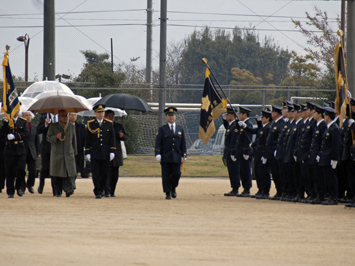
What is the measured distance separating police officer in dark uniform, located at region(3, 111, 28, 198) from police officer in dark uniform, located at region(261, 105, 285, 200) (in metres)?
4.99

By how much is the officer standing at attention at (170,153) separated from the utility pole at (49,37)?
18.4ft

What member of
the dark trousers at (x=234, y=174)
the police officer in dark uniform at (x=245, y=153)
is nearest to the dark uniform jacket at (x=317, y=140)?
the police officer in dark uniform at (x=245, y=153)

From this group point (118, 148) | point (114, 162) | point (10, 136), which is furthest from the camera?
point (118, 148)

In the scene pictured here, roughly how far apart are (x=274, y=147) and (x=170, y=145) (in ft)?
7.08

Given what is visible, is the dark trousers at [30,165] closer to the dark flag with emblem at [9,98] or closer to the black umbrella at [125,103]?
the dark flag with emblem at [9,98]

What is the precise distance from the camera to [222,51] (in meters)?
57.8

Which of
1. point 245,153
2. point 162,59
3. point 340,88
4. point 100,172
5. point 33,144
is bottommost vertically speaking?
point 100,172

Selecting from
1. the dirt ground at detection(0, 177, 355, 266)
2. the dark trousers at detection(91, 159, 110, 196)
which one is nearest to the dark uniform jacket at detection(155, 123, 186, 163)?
the dark trousers at detection(91, 159, 110, 196)

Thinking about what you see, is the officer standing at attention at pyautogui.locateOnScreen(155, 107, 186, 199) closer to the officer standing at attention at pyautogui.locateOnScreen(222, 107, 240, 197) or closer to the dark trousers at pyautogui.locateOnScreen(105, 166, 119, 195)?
the dark trousers at pyautogui.locateOnScreen(105, 166, 119, 195)

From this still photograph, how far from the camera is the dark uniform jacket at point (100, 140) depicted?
538 inches

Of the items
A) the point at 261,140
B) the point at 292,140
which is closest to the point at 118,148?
the point at 261,140

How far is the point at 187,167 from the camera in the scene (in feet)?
75.2

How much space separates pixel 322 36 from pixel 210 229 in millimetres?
30484

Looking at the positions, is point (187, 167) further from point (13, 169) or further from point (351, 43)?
point (13, 169)
